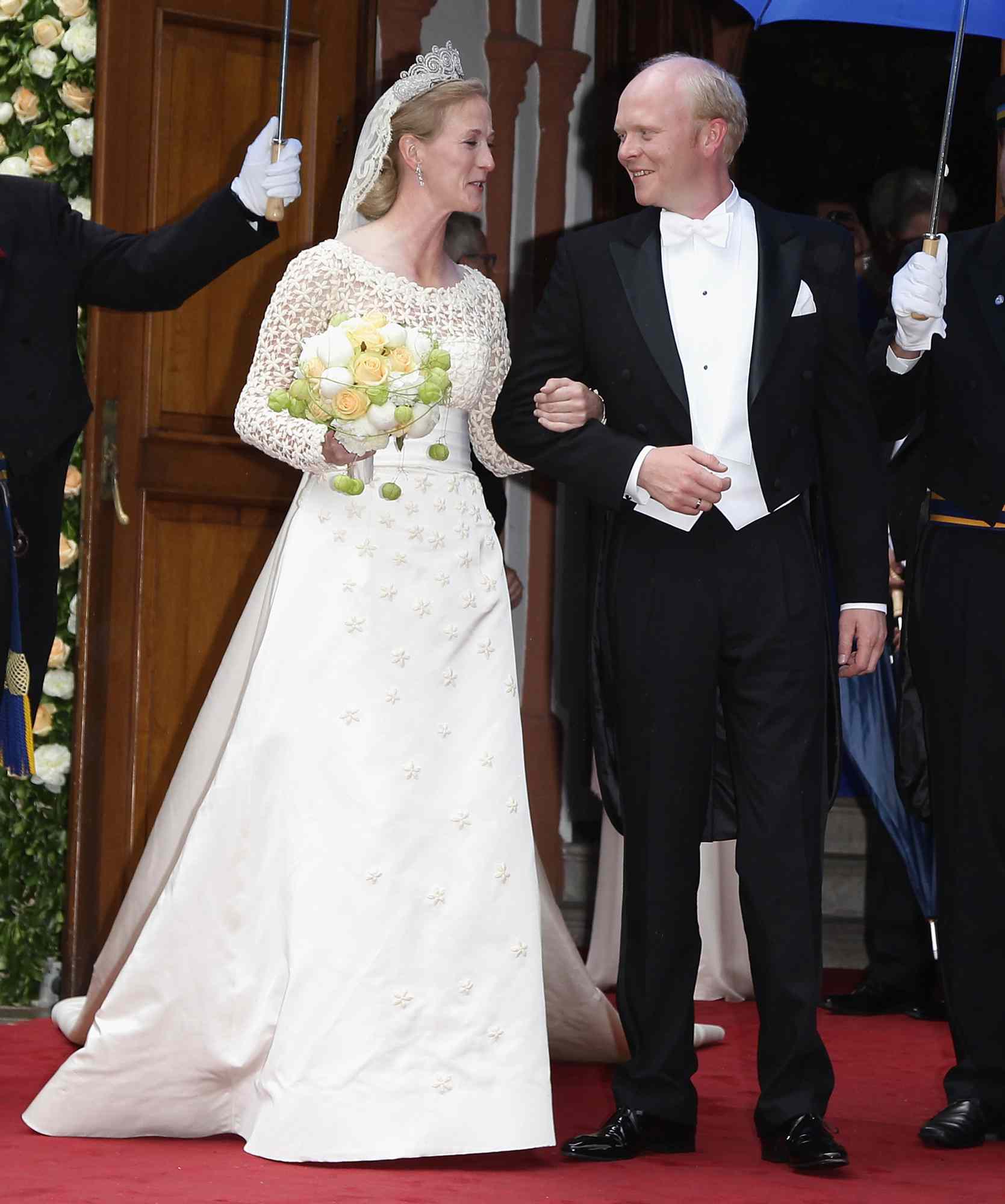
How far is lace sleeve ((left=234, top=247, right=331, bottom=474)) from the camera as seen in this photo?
3240mm

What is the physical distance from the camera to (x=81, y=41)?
4.67 metres

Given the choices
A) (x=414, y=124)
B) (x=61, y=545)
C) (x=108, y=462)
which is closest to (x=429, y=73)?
(x=414, y=124)

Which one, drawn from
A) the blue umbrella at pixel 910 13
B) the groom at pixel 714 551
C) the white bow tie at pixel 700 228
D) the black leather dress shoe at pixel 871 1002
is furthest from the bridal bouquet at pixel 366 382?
the black leather dress shoe at pixel 871 1002

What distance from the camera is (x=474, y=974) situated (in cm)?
312

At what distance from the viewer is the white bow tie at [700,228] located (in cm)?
311

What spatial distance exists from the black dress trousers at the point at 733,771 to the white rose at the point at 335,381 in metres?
0.54

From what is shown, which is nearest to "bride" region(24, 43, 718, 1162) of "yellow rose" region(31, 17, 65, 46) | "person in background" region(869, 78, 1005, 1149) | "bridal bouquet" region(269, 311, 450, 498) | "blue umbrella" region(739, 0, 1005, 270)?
"bridal bouquet" region(269, 311, 450, 498)

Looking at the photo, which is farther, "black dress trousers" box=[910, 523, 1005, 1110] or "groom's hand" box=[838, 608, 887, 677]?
"black dress trousers" box=[910, 523, 1005, 1110]

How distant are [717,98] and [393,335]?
696mm

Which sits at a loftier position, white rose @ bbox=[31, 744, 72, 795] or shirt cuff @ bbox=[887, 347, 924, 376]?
shirt cuff @ bbox=[887, 347, 924, 376]

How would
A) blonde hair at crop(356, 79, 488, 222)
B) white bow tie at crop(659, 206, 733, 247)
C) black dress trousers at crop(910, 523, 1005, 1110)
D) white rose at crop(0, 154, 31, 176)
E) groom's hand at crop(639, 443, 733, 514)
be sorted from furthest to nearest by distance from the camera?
white rose at crop(0, 154, 31, 176), blonde hair at crop(356, 79, 488, 222), black dress trousers at crop(910, 523, 1005, 1110), white bow tie at crop(659, 206, 733, 247), groom's hand at crop(639, 443, 733, 514)

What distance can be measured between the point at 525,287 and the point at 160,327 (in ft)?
4.53

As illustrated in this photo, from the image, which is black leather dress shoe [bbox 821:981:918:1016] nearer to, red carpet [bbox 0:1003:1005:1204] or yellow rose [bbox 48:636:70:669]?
red carpet [bbox 0:1003:1005:1204]

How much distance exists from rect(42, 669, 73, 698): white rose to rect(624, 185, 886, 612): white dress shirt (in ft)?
7.11
